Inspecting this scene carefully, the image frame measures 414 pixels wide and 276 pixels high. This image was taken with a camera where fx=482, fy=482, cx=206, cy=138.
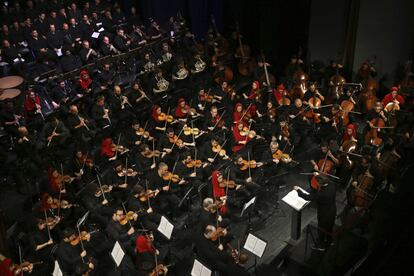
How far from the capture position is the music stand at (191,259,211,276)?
18.1ft

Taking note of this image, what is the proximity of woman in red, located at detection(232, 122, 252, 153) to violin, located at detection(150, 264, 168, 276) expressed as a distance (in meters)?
2.92

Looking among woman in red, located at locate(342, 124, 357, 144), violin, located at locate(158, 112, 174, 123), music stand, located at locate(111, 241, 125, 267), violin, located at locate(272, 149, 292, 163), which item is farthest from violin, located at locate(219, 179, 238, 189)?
violin, located at locate(158, 112, 174, 123)

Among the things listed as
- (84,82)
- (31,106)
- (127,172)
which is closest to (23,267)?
(127,172)

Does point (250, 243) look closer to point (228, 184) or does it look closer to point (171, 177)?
point (228, 184)

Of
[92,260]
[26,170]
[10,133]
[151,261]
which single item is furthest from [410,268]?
[10,133]

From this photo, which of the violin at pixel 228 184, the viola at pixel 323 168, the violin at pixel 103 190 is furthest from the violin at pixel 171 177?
the viola at pixel 323 168

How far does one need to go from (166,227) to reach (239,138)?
2.93m

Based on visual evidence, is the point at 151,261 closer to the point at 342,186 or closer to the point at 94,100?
the point at 342,186

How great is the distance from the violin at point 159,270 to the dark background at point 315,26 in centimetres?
630

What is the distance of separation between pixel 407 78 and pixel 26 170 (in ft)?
24.6

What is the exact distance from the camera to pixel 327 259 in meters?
6.10

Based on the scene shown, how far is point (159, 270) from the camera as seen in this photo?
626cm

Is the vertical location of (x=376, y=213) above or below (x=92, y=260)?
above

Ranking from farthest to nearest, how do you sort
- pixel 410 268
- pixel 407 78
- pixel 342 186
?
pixel 407 78 < pixel 342 186 < pixel 410 268
